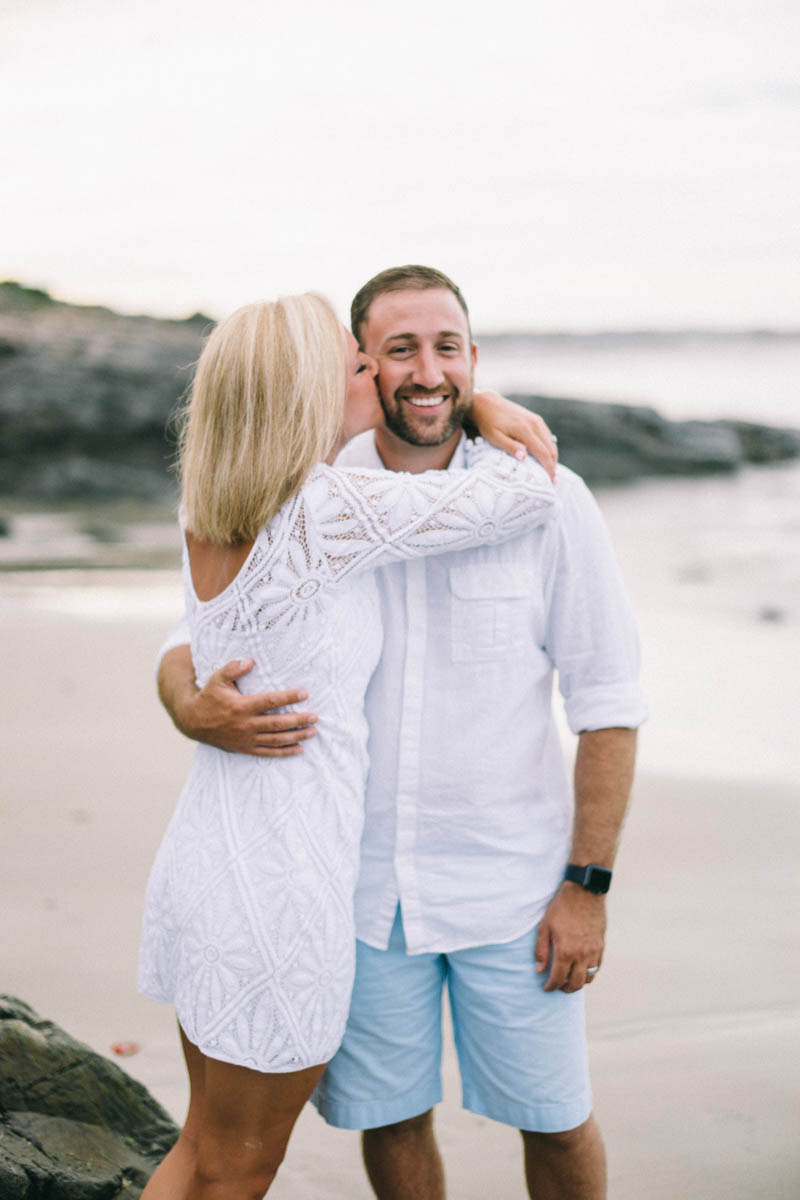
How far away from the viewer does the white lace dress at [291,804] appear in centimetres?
206

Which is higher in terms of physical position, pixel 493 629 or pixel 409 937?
pixel 493 629

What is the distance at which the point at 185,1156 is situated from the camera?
2148 millimetres

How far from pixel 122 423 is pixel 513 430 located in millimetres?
15761

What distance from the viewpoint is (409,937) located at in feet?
7.75

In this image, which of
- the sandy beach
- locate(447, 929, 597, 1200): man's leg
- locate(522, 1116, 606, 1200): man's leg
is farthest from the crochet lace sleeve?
the sandy beach

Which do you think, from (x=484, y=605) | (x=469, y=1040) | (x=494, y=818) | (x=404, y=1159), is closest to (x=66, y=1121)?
(x=404, y=1159)

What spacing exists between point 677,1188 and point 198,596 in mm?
2038

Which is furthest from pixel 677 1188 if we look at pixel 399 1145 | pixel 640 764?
pixel 640 764

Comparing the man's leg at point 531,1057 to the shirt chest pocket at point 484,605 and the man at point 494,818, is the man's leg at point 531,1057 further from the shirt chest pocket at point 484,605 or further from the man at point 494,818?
the shirt chest pocket at point 484,605

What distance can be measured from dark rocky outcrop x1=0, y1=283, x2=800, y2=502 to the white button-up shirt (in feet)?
45.1

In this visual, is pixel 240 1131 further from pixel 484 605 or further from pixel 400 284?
pixel 400 284

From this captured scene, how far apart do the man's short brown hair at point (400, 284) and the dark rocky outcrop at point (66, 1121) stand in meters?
1.70

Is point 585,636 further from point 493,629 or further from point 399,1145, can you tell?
point 399,1145

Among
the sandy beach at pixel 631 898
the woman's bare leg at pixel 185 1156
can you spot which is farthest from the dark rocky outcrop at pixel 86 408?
the woman's bare leg at pixel 185 1156
